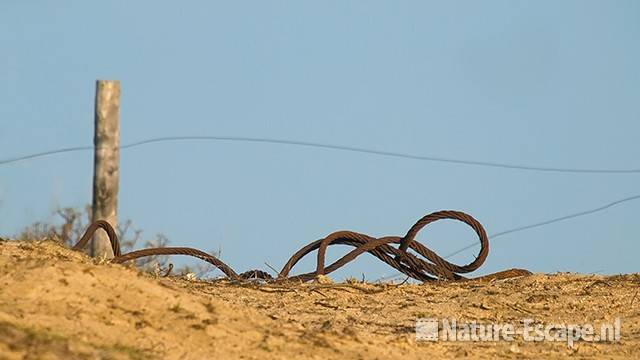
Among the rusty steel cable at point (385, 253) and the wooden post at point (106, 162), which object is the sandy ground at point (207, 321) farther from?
the wooden post at point (106, 162)

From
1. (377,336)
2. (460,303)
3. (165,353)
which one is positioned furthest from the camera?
(460,303)

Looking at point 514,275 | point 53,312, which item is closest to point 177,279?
point 514,275

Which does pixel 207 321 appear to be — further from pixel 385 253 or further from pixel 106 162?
pixel 106 162

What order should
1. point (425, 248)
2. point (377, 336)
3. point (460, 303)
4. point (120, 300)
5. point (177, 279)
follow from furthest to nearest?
point (425, 248) < point (177, 279) < point (460, 303) < point (377, 336) < point (120, 300)

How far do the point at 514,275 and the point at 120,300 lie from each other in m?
3.95

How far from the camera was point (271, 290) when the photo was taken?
306 inches

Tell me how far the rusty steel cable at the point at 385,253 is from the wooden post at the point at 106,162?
3152mm

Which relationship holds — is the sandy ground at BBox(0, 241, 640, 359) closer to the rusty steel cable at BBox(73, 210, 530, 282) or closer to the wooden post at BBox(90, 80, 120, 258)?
the rusty steel cable at BBox(73, 210, 530, 282)

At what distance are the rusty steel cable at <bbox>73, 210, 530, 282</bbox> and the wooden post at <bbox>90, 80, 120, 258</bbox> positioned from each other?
3.15 m

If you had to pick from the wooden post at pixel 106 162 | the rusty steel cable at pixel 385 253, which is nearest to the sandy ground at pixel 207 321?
the rusty steel cable at pixel 385 253

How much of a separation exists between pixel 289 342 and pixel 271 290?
2.51 m

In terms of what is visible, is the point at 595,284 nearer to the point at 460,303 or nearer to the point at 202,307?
the point at 460,303

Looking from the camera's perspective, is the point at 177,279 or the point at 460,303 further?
the point at 177,279

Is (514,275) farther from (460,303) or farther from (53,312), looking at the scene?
(53,312)
